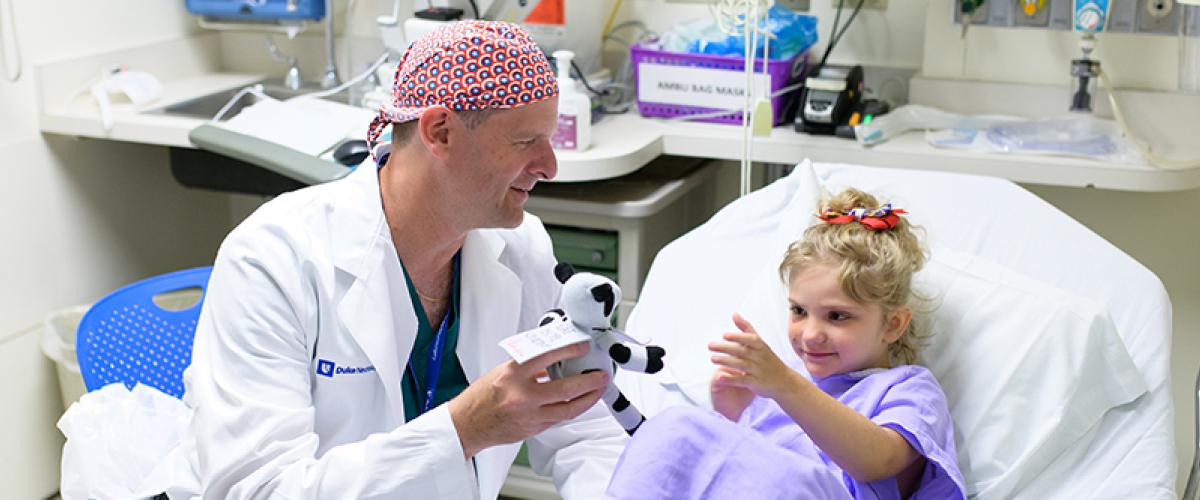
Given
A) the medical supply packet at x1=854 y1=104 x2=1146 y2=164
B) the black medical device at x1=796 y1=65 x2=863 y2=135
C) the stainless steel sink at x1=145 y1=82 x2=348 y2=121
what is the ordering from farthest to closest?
1. the stainless steel sink at x1=145 y1=82 x2=348 y2=121
2. the black medical device at x1=796 y1=65 x2=863 y2=135
3. the medical supply packet at x1=854 y1=104 x2=1146 y2=164

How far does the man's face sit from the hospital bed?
392 mm

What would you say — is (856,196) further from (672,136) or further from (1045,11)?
(1045,11)

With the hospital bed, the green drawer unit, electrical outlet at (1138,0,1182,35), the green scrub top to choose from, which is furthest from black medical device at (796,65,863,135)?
the green scrub top

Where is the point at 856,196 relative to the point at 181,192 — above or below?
above

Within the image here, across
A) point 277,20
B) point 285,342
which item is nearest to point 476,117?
point 285,342

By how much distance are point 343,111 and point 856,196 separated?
1.27 metres

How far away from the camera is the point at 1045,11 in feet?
8.14

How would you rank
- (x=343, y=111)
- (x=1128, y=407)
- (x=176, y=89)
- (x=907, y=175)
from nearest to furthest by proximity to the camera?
(x=1128, y=407) → (x=907, y=175) → (x=343, y=111) → (x=176, y=89)

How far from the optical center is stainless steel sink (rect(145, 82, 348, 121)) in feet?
9.31

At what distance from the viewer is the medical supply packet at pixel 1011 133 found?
2350 mm

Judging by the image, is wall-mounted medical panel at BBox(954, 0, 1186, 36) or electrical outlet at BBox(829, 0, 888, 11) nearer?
wall-mounted medical panel at BBox(954, 0, 1186, 36)

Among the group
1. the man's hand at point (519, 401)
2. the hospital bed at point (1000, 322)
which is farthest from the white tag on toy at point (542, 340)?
the hospital bed at point (1000, 322)

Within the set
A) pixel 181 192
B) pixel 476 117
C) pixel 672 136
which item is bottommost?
pixel 181 192

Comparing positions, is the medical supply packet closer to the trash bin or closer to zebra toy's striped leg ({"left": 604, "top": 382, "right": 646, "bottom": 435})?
zebra toy's striped leg ({"left": 604, "top": 382, "right": 646, "bottom": 435})
